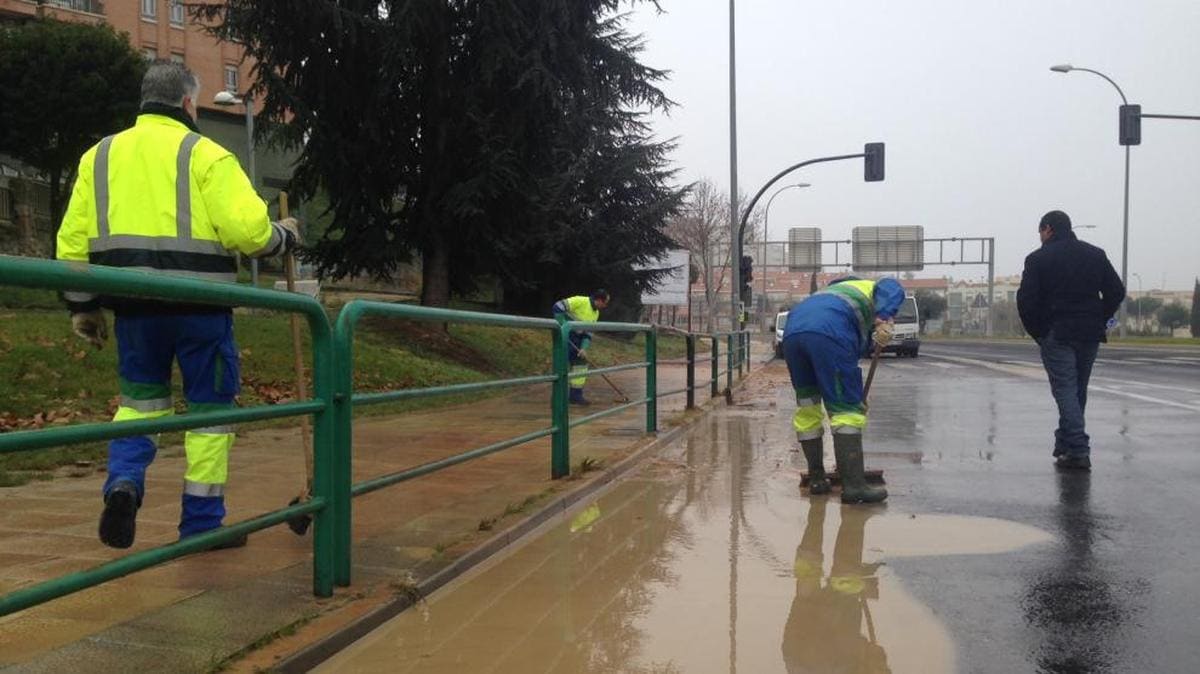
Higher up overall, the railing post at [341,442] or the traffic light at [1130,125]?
the traffic light at [1130,125]

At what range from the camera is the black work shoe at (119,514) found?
3.56 metres

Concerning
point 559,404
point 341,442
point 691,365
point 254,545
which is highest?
point 341,442

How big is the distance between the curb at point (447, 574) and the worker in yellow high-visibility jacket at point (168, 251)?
83cm

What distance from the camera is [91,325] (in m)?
3.81

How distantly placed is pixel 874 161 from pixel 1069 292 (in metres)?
19.4

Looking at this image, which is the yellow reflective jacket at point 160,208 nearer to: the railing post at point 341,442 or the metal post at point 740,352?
the railing post at point 341,442

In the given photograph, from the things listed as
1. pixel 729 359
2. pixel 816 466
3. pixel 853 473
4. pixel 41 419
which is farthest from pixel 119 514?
pixel 729 359

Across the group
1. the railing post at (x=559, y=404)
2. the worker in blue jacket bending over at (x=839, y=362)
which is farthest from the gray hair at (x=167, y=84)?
the worker in blue jacket bending over at (x=839, y=362)

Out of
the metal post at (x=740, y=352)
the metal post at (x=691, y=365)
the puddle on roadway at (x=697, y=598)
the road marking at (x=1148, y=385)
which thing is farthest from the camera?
the metal post at (x=740, y=352)

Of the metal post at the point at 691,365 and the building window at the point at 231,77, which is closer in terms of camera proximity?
the metal post at the point at 691,365

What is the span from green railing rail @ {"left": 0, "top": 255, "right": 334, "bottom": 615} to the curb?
0.27m

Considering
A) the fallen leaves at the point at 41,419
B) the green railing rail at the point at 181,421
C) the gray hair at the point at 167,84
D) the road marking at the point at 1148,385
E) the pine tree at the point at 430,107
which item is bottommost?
the road marking at the point at 1148,385

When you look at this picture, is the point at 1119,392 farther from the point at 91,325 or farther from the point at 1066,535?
the point at 91,325

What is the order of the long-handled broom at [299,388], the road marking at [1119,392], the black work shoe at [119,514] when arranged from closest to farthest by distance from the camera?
1. the black work shoe at [119,514]
2. the long-handled broom at [299,388]
3. the road marking at [1119,392]
